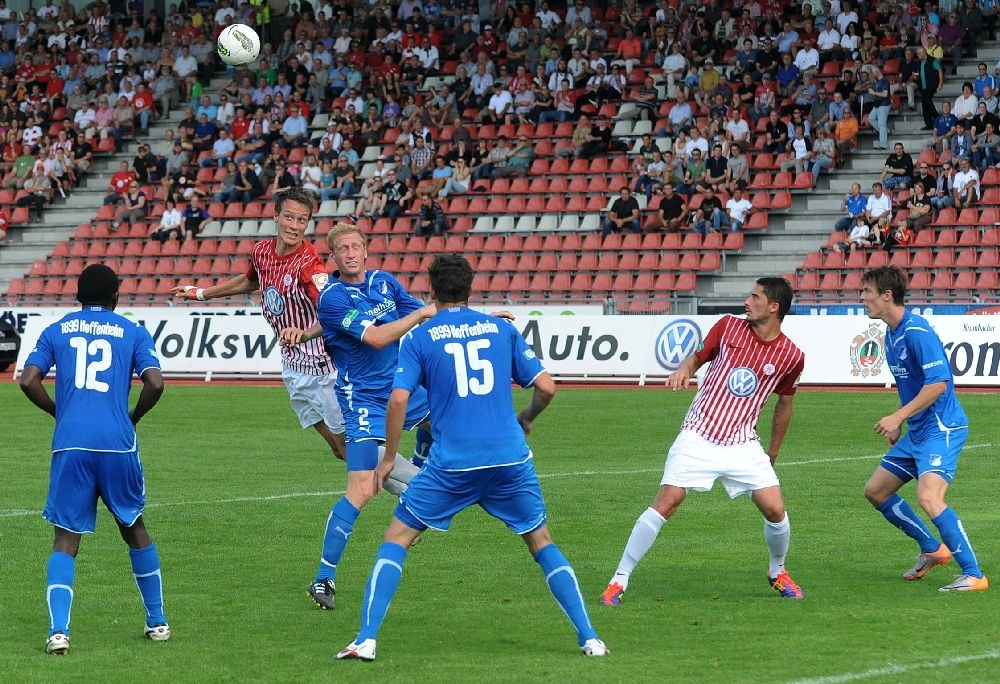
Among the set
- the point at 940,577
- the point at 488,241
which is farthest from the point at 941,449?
the point at 488,241

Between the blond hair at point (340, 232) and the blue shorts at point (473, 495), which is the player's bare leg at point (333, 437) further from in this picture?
the blue shorts at point (473, 495)

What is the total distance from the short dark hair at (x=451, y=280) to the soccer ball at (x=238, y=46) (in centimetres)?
2211

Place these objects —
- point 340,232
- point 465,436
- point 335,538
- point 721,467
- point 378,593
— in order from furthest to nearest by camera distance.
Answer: point 340,232 → point 335,538 → point 721,467 → point 465,436 → point 378,593

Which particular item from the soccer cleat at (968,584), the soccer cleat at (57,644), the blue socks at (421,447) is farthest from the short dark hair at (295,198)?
the soccer cleat at (968,584)

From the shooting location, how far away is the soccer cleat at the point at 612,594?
8.85 metres

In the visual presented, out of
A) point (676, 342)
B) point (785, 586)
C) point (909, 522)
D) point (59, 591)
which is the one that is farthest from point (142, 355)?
point (676, 342)

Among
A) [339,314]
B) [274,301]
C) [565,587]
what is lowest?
[565,587]

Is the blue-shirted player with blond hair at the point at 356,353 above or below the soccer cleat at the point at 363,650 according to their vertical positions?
above

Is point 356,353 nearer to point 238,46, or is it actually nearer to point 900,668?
point 900,668

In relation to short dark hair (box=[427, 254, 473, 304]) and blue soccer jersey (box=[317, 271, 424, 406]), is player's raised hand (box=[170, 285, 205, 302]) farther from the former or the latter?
short dark hair (box=[427, 254, 473, 304])

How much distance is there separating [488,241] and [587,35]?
657 centimetres

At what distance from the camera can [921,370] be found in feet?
30.6

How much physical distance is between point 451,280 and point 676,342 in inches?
723

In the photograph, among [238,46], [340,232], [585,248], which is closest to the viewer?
[340,232]
